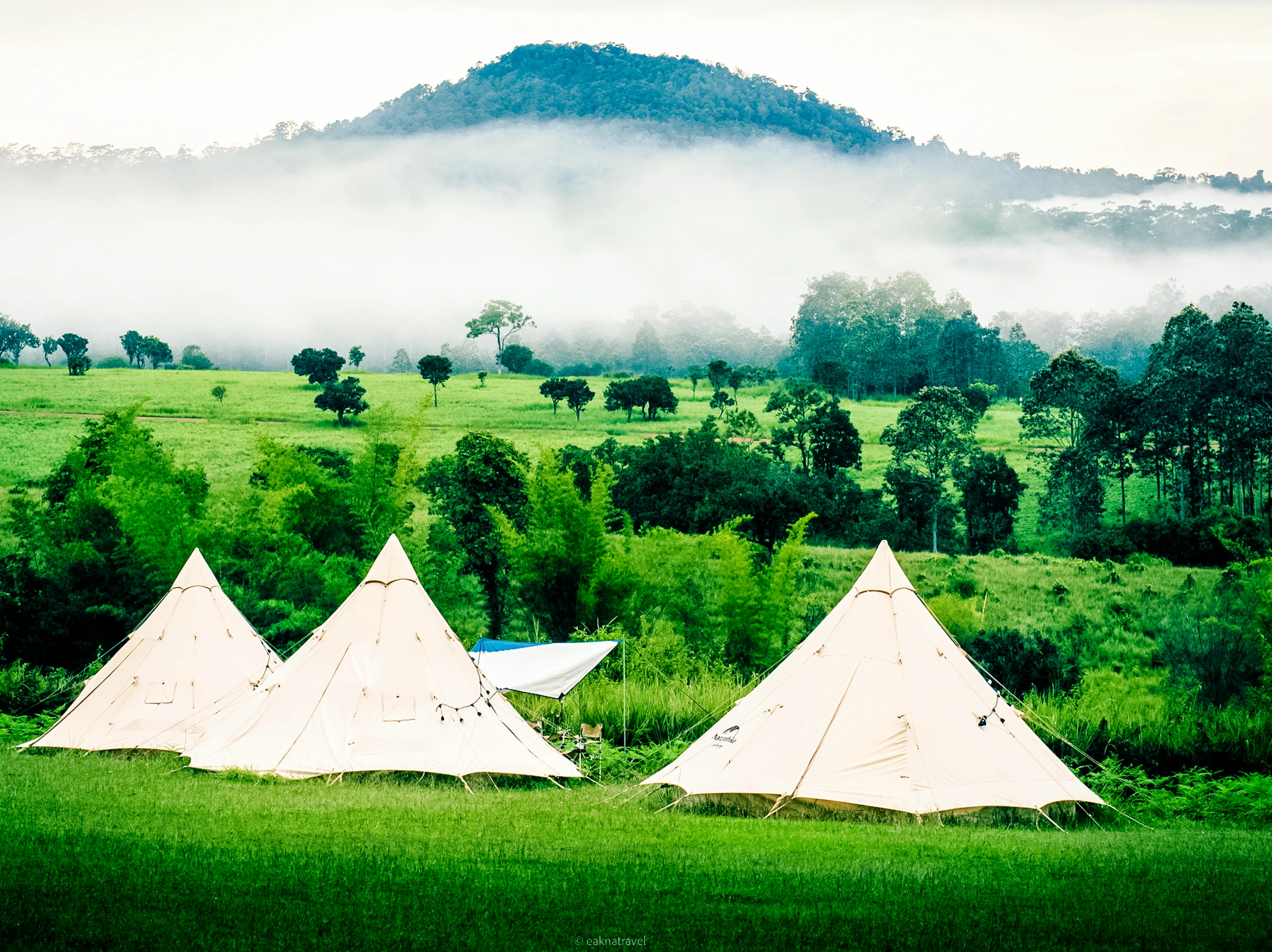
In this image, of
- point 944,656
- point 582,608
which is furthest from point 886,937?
point 582,608

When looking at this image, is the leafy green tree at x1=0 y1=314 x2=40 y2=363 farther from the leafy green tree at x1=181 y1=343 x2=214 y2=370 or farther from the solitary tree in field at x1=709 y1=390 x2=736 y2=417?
the solitary tree in field at x1=709 y1=390 x2=736 y2=417

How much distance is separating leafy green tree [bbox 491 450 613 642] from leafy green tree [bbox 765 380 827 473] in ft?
109

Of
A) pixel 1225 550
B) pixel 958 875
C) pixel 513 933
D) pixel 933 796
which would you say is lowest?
pixel 1225 550

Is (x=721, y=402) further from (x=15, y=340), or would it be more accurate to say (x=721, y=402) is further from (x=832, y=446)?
(x=15, y=340)

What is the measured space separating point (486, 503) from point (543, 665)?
13.6 metres

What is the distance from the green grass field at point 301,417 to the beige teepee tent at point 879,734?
154ft

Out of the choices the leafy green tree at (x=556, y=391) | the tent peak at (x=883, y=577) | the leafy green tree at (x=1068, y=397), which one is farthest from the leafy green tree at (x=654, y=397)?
the tent peak at (x=883, y=577)

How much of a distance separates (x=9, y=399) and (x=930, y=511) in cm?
6920

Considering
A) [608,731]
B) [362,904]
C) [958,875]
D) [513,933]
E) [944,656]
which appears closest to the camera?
[513,933]

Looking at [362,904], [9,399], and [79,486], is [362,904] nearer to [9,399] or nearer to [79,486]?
[79,486]

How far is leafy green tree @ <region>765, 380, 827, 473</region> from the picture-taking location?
6450 centimetres

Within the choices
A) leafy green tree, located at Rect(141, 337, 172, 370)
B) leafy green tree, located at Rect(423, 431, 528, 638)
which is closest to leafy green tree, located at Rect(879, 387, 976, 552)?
leafy green tree, located at Rect(423, 431, 528, 638)

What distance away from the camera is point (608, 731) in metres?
20.3

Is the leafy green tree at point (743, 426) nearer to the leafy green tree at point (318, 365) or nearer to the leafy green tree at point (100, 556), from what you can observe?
the leafy green tree at point (100, 556)
